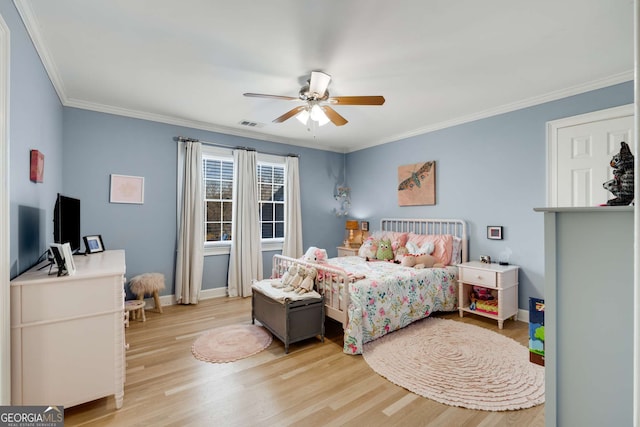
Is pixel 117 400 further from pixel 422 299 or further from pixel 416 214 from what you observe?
pixel 416 214

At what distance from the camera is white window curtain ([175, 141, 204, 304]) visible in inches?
164

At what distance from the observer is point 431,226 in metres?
4.49

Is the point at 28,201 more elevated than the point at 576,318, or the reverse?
the point at 28,201

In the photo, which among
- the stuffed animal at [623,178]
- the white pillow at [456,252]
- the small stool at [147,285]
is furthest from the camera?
the white pillow at [456,252]

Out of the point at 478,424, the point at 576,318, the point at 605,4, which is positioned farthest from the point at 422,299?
the point at 605,4

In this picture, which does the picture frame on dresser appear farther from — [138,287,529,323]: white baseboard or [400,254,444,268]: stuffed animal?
[400,254,444,268]: stuffed animal

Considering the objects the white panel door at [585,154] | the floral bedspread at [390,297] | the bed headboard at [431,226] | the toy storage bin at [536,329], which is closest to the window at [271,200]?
the floral bedspread at [390,297]

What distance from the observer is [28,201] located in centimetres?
215

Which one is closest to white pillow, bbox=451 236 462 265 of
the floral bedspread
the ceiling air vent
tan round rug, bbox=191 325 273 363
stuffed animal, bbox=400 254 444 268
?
the floral bedspread

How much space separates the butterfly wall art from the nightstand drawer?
123 centimetres

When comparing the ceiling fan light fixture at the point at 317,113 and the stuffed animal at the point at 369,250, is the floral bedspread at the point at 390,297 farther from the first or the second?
the ceiling fan light fixture at the point at 317,113

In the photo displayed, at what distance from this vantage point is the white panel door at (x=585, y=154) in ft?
9.41

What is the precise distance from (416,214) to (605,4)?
3161 mm

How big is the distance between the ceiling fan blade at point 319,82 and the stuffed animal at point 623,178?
7.06 ft
